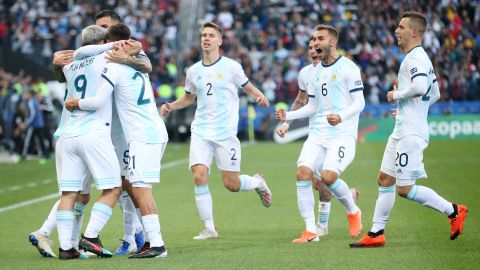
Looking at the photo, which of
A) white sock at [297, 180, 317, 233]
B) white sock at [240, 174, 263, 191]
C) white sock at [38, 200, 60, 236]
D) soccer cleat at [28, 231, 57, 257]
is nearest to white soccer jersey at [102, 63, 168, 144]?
white sock at [38, 200, 60, 236]

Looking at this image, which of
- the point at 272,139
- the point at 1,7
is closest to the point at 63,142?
the point at 272,139

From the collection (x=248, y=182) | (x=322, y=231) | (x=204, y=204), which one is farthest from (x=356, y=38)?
(x=322, y=231)

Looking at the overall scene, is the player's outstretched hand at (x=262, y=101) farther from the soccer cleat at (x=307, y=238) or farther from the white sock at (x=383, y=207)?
the white sock at (x=383, y=207)

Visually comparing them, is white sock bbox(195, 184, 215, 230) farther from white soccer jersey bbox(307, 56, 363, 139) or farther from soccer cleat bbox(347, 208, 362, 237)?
soccer cleat bbox(347, 208, 362, 237)

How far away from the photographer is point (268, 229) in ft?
41.5

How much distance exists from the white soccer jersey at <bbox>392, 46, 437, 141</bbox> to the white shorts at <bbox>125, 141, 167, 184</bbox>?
2.50 meters

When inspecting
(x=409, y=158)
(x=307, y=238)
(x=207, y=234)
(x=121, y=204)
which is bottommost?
(x=207, y=234)

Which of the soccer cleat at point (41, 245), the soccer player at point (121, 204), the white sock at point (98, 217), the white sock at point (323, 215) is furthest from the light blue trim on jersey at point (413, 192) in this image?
the soccer cleat at point (41, 245)

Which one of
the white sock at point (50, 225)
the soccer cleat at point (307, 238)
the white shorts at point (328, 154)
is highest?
the white shorts at point (328, 154)

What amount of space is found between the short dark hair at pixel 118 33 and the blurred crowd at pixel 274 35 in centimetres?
2241

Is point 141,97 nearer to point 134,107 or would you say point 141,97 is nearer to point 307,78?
point 134,107

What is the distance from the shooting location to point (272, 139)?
36781 mm

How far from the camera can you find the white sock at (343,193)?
38.0ft

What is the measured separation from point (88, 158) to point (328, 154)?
2886mm
